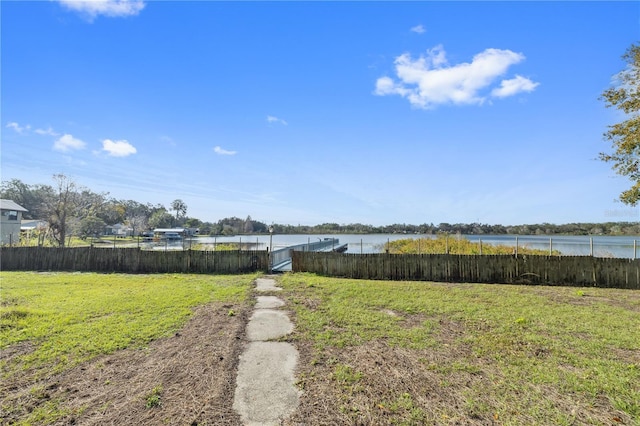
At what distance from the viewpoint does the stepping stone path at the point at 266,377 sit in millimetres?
2404

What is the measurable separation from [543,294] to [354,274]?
18.3ft

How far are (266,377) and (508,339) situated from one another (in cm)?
332

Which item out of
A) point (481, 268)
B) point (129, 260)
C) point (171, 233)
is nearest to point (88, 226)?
point (171, 233)

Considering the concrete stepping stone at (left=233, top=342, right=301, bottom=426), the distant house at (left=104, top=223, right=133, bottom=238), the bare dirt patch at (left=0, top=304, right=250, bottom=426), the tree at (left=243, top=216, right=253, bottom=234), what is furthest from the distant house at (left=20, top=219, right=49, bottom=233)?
the tree at (left=243, top=216, right=253, bottom=234)

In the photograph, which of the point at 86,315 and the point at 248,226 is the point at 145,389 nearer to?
the point at 86,315

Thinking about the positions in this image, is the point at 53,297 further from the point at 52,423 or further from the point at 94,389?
the point at 52,423

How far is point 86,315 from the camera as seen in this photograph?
16.8ft

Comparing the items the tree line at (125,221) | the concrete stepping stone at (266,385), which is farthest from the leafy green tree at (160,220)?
the concrete stepping stone at (266,385)

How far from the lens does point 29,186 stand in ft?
171

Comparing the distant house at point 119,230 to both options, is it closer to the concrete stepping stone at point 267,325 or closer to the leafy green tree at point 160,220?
the leafy green tree at point 160,220

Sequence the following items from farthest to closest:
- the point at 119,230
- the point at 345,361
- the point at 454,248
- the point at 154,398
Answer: the point at 119,230
the point at 454,248
the point at 345,361
the point at 154,398

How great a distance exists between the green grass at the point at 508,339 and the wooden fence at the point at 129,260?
15.1ft

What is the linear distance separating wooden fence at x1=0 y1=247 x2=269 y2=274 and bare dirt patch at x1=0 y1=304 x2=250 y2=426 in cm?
788

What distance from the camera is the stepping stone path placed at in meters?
2.40
